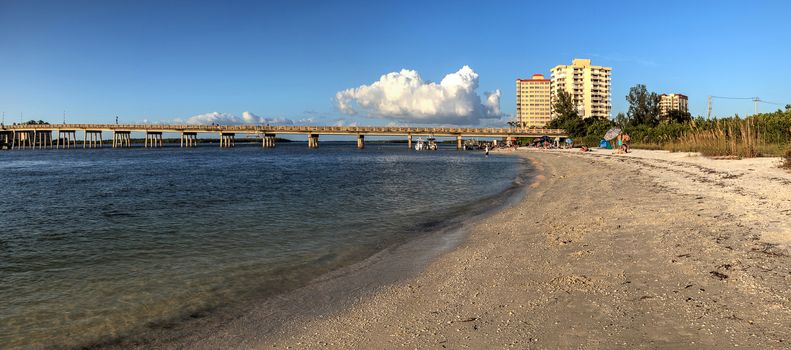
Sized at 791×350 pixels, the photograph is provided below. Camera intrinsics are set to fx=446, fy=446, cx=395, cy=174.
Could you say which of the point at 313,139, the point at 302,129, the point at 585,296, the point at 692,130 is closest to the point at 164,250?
the point at 585,296

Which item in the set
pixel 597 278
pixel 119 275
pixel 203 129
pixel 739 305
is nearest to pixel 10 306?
pixel 119 275

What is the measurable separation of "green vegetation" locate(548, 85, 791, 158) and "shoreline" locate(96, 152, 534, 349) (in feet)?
66.6

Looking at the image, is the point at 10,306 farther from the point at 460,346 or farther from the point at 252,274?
the point at 460,346

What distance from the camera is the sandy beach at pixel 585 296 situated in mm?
4602

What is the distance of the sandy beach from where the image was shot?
460 cm

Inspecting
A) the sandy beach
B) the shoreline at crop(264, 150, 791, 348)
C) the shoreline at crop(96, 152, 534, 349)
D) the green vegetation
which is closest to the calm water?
the shoreline at crop(96, 152, 534, 349)

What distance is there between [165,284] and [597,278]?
719cm

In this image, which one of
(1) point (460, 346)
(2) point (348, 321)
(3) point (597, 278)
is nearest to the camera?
(1) point (460, 346)

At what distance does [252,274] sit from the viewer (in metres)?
8.50

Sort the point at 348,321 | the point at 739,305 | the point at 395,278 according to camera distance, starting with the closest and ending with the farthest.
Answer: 1. the point at 739,305
2. the point at 348,321
3. the point at 395,278

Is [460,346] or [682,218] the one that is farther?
[682,218]

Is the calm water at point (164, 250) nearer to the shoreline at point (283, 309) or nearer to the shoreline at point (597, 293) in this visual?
the shoreline at point (283, 309)

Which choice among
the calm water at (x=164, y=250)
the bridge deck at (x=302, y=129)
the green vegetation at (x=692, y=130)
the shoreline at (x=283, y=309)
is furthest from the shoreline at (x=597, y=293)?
the bridge deck at (x=302, y=129)

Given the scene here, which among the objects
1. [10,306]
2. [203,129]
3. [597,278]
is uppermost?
[203,129]
